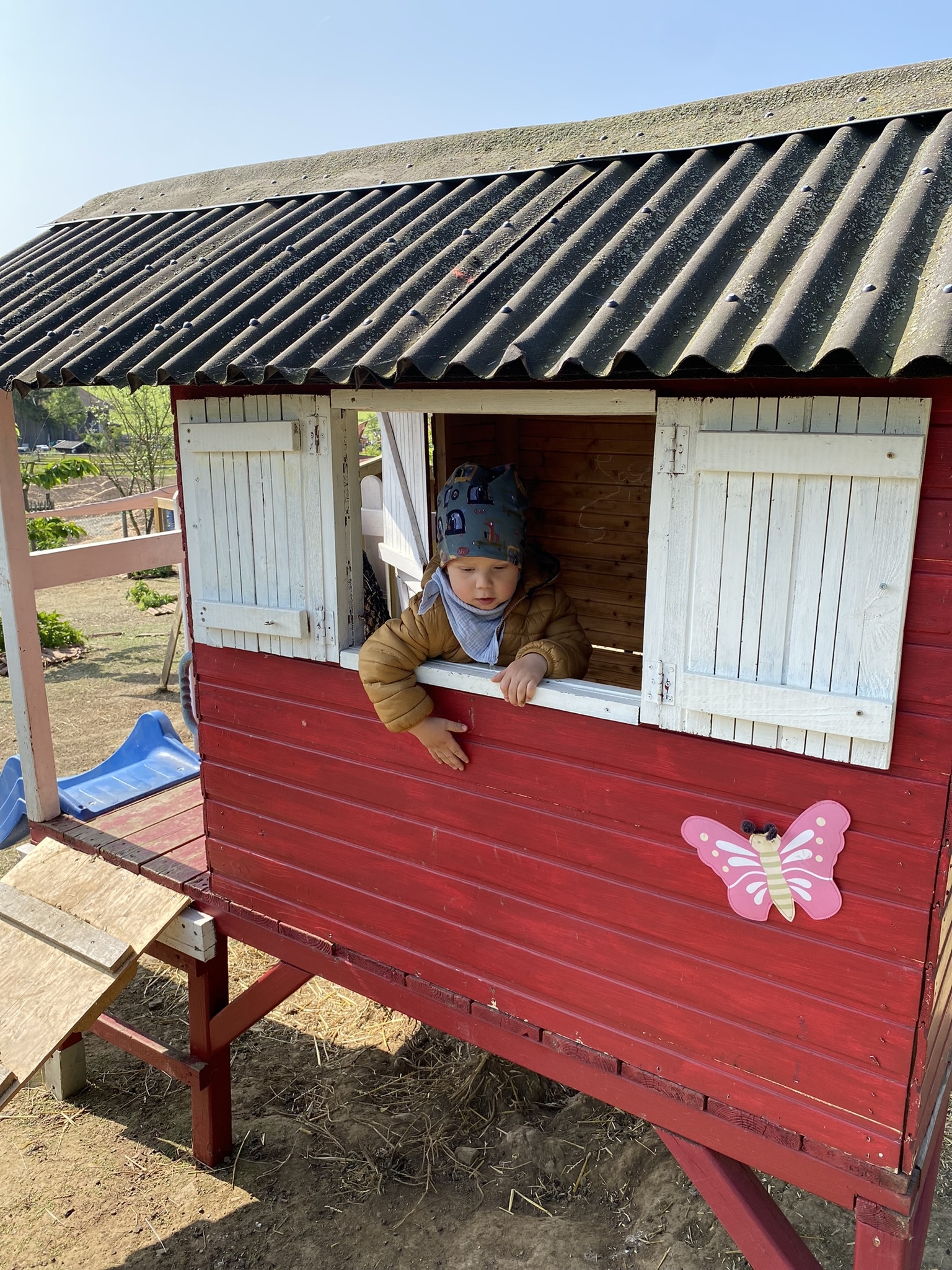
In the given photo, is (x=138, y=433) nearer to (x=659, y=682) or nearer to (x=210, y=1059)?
(x=210, y=1059)

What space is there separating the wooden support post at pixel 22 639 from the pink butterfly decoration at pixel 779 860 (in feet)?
11.6

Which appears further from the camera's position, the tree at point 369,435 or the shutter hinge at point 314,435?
the tree at point 369,435

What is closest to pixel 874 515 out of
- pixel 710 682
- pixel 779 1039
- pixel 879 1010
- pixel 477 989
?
pixel 710 682

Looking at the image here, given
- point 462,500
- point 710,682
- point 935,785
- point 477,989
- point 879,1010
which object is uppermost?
point 462,500

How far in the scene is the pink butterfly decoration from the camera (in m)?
2.57

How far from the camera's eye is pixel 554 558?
3.73 m

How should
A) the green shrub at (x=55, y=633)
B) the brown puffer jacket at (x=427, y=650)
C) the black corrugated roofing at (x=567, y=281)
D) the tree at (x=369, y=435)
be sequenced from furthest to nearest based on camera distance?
1. the tree at (x=369, y=435)
2. the green shrub at (x=55, y=633)
3. the brown puffer jacket at (x=427, y=650)
4. the black corrugated roofing at (x=567, y=281)

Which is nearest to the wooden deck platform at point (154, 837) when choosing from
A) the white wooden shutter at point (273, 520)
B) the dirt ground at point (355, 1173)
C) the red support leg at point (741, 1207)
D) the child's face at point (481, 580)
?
the white wooden shutter at point (273, 520)

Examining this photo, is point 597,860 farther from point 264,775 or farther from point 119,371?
point 119,371

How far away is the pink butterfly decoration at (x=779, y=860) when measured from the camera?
101 inches

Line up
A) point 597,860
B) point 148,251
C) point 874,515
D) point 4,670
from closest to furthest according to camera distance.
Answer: point 874,515 < point 597,860 < point 148,251 < point 4,670

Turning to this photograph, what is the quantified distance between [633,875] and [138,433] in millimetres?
21286

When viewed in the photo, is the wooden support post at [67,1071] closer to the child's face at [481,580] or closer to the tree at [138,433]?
the child's face at [481,580]

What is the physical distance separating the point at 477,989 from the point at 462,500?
176 centimetres
